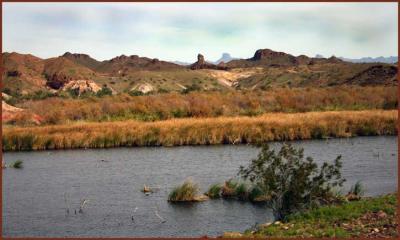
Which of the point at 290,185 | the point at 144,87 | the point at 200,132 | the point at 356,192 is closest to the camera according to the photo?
the point at 290,185

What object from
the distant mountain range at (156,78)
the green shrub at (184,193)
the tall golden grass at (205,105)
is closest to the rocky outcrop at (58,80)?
the distant mountain range at (156,78)

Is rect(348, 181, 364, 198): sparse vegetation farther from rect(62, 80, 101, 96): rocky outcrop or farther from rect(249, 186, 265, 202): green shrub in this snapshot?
rect(62, 80, 101, 96): rocky outcrop

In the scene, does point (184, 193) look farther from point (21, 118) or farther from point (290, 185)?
point (21, 118)

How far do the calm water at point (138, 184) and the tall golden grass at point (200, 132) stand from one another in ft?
6.33

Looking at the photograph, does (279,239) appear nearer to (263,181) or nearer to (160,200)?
(263,181)

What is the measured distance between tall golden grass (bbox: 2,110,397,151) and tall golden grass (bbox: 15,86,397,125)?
460 inches

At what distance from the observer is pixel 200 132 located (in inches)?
1806

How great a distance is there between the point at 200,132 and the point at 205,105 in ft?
62.6

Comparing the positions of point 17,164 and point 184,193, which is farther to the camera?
point 17,164

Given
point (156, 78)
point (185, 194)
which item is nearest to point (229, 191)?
point (185, 194)

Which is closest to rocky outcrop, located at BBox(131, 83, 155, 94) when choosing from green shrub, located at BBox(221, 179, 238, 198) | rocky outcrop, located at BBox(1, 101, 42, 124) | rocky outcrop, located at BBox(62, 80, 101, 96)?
rocky outcrop, located at BBox(62, 80, 101, 96)

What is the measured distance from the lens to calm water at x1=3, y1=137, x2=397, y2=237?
21138 mm

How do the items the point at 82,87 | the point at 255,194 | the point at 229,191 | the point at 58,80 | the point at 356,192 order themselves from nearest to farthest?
1. the point at 356,192
2. the point at 255,194
3. the point at 229,191
4. the point at 82,87
5. the point at 58,80

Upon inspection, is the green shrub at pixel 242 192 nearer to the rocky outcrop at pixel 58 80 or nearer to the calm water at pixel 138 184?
the calm water at pixel 138 184
